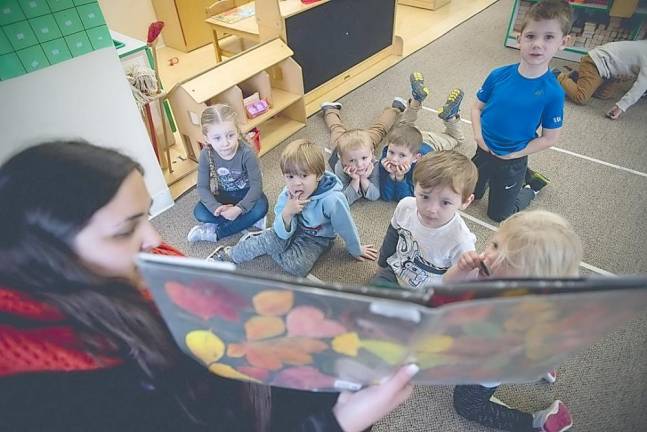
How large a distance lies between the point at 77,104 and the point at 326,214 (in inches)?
41.6

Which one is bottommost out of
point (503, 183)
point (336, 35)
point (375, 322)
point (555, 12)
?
point (503, 183)

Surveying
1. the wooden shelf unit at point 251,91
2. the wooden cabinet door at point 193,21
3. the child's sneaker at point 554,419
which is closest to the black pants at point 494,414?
the child's sneaker at point 554,419

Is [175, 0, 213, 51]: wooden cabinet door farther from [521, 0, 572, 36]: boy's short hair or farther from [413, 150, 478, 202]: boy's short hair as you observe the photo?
[413, 150, 478, 202]: boy's short hair

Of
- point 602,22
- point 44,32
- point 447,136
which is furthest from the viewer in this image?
point 602,22

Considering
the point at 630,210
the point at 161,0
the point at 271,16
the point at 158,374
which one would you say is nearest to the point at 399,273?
the point at 158,374

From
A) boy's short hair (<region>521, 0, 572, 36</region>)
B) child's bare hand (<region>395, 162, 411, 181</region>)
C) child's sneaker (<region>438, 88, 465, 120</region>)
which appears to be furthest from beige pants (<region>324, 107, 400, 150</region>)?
boy's short hair (<region>521, 0, 572, 36</region>)

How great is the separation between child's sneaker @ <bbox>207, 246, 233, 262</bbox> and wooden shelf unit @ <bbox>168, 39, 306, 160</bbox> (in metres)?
0.67

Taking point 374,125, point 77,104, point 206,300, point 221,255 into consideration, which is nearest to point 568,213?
point 374,125

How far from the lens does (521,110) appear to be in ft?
5.42

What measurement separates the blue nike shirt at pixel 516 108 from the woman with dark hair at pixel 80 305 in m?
1.47

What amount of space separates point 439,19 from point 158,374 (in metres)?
4.39

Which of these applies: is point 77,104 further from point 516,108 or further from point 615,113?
point 615,113

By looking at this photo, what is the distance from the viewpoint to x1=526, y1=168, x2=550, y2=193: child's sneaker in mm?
2039

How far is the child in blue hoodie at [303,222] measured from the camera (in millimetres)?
1545
